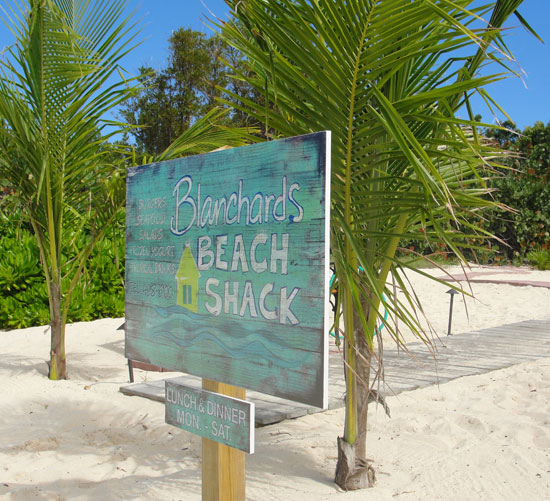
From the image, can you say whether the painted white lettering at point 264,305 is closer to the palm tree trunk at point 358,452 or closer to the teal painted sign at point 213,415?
the teal painted sign at point 213,415

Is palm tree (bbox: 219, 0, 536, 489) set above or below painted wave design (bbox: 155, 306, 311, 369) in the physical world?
above

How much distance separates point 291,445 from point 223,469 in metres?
1.27

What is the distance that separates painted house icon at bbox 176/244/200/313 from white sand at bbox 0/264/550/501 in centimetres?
110

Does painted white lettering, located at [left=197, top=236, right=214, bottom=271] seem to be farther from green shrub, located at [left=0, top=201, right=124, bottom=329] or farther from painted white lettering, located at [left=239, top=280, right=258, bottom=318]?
green shrub, located at [left=0, top=201, right=124, bottom=329]

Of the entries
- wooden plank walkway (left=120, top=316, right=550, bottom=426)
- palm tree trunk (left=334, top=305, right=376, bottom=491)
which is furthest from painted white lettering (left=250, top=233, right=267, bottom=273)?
wooden plank walkway (left=120, top=316, right=550, bottom=426)

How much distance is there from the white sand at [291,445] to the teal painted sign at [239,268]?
1.00m

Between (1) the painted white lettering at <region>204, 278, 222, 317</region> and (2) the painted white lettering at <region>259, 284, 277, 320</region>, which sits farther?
(1) the painted white lettering at <region>204, 278, 222, 317</region>

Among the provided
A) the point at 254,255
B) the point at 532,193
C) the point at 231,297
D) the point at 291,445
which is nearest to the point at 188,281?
the point at 231,297

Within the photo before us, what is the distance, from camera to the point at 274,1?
2.10 metres

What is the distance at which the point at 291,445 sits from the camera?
3279 millimetres

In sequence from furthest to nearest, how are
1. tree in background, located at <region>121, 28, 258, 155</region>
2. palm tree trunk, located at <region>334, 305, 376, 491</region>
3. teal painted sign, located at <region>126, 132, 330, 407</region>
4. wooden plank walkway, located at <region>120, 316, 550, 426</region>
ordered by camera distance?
tree in background, located at <region>121, 28, 258, 155</region> → wooden plank walkway, located at <region>120, 316, 550, 426</region> → palm tree trunk, located at <region>334, 305, 376, 491</region> → teal painted sign, located at <region>126, 132, 330, 407</region>

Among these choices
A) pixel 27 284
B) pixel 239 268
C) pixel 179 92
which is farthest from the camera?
pixel 179 92

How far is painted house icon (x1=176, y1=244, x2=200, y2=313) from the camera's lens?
201cm

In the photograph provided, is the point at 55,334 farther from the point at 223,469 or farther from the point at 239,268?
the point at 239,268
